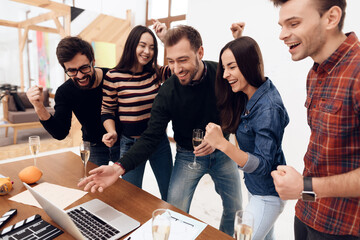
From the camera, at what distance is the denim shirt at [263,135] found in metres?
1.20

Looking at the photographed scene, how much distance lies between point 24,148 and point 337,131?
16.2 feet

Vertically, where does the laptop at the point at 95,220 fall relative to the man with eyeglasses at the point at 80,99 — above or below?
below

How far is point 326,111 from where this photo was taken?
982 millimetres

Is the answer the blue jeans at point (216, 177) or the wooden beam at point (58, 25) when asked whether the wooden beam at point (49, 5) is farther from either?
the blue jeans at point (216, 177)

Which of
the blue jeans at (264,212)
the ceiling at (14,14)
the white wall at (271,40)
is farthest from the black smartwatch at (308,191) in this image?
the ceiling at (14,14)

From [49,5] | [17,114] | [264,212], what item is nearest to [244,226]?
[264,212]

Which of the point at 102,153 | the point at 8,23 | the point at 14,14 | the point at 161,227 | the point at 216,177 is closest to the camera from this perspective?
the point at 161,227

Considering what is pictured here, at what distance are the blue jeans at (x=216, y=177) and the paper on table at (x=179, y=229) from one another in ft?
2.19

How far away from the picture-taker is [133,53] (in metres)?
1.96

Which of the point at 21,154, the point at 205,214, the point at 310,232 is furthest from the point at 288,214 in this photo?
the point at 21,154

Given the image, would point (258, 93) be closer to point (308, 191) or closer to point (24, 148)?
point (308, 191)

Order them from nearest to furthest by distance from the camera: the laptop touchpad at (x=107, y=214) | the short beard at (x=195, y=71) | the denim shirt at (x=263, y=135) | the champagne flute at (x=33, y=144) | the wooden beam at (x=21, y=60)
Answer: the laptop touchpad at (x=107, y=214), the denim shirt at (x=263, y=135), the champagne flute at (x=33, y=144), the short beard at (x=195, y=71), the wooden beam at (x=21, y=60)

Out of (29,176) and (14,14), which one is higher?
(14,14)

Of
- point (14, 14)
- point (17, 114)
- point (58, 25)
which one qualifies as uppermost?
point (14, 14)
